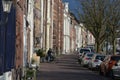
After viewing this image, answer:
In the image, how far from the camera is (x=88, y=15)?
69688 mm

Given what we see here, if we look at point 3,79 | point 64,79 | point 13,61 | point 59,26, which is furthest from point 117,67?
point 59,26

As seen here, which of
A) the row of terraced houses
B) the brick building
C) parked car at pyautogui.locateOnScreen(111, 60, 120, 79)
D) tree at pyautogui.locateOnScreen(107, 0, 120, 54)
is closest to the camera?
the row of terraced houses

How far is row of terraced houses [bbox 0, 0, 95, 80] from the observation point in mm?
21928

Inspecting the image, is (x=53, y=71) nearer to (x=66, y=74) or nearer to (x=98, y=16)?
(x=66, y=74)

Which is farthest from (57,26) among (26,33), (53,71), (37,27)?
(26,33)

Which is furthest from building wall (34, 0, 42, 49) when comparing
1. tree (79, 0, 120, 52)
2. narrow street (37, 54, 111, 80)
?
narrow street (37, 54, 111, 80)

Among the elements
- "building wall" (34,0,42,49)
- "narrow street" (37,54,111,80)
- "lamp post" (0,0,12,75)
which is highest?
"building wall" (34,0,42,49)

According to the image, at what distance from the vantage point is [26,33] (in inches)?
1438

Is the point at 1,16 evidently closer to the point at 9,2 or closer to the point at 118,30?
the point at 9,2

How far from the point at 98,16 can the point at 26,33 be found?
31.8 metres

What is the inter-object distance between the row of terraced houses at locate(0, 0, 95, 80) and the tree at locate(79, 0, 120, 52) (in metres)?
6.75

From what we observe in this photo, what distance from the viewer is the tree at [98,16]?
221 ft

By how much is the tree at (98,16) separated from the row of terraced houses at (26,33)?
6.75 meters

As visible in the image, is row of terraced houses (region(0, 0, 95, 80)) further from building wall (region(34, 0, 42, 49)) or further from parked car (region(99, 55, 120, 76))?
parked car (region(99, 55, 120, 76))
